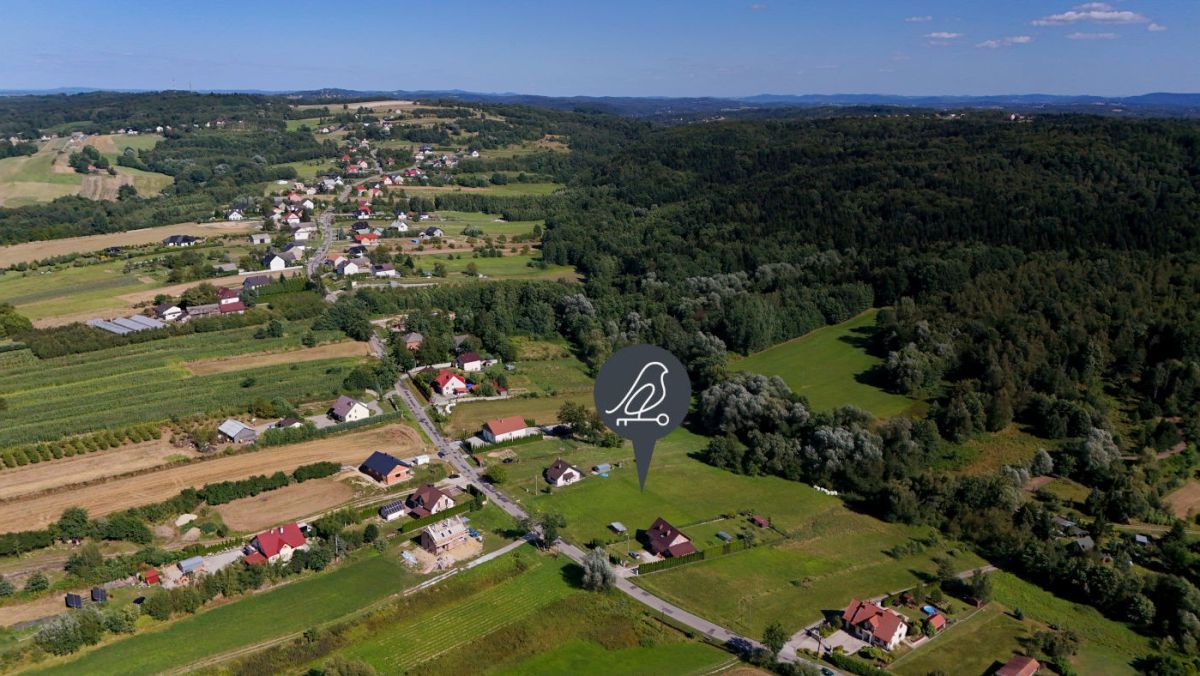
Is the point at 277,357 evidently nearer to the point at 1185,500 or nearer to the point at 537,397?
the point at 537,397

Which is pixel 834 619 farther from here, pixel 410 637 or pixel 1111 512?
pixel 1111 512

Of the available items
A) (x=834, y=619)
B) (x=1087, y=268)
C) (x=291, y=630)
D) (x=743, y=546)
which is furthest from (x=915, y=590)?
(x=1087, y=268)

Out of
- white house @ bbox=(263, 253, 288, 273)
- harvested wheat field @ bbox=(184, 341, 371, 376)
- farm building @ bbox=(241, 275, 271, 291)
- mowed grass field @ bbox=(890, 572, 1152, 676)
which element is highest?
white house @ bbox=(263, 253, 288, 273)

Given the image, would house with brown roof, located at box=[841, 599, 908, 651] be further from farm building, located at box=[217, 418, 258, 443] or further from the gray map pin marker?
farm building, located at box=[217, 418, 258, 443]

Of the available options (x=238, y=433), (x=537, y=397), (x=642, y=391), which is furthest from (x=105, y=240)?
(x=642, y=391)

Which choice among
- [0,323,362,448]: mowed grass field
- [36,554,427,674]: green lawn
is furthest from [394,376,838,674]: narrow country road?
[0,323,362,448]: mowed grass field
